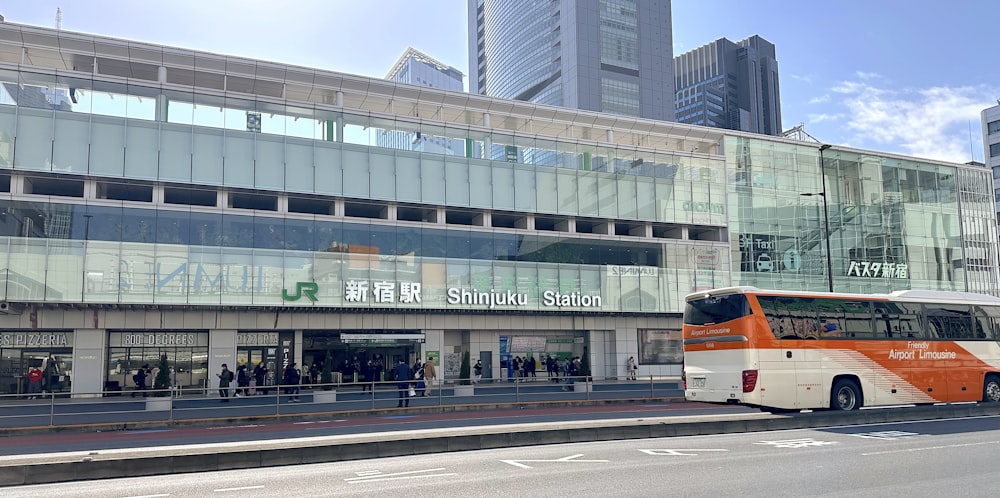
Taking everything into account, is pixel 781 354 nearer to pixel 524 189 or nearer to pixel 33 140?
pixel 524 189

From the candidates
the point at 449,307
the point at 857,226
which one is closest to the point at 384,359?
the point at 449,307

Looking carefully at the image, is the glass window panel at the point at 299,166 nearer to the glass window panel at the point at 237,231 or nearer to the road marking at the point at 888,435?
the glass window panel at the point at 237,231

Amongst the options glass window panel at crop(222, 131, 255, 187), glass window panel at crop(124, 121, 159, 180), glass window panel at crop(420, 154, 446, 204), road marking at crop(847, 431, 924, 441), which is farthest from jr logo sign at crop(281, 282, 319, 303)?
road marking at crop(847, 431, 924, 441)

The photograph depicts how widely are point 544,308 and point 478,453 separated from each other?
27.7 metres

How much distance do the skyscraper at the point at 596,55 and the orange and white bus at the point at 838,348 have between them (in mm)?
113713

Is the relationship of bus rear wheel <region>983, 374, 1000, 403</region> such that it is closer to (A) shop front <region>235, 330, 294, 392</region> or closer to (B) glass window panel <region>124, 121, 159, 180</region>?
(A) shop front <region>235, 330, 294, 392</region>

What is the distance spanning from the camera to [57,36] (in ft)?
114

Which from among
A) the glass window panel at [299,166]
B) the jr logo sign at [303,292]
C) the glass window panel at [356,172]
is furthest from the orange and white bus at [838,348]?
the glass window panel at [299,166]

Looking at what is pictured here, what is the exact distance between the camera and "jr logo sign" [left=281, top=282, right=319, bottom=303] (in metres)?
36.1

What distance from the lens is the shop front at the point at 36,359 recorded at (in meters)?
33.6

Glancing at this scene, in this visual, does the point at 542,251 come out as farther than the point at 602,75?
No

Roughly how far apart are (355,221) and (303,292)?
14.3 feet

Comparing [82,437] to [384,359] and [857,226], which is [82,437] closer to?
[384,359]

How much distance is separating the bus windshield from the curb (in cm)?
Answer: 262
